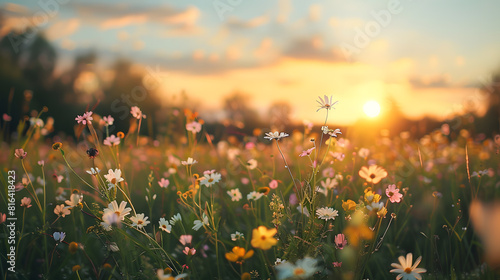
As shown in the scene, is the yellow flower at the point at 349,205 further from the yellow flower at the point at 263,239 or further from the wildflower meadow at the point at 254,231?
the yellow flower at the point at 263,239

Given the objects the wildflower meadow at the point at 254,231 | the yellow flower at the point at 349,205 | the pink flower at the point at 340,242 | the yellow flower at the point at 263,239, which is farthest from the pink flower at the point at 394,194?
the yellow flower at the point at 263,239

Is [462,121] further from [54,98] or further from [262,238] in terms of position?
[54,98]

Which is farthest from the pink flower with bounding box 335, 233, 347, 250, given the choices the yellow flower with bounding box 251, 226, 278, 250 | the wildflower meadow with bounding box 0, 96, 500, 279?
the yellow flower with bounding box 251, 226, 278, 250

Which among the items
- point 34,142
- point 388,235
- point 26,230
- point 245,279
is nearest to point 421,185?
point 388,235

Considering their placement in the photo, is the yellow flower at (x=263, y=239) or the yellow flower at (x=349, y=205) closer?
the yellow flower at (x=263, y=239)

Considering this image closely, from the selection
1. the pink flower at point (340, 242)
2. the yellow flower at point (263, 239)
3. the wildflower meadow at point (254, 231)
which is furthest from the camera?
the pink flower at point (340, 242)

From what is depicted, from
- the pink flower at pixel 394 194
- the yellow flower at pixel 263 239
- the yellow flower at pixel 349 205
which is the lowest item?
the yellow flower at pixel 349 205

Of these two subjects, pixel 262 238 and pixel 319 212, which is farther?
pixel 319 212

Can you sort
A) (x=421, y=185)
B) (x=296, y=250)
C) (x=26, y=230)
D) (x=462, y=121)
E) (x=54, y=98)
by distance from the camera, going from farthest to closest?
(x=54, y=98)
(x=462, y=121)
(x=421, y=185)
(x=26, y=230)
(x=296, y=250)

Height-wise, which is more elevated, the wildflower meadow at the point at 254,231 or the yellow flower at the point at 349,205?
the yellow flower at the point at 349,205

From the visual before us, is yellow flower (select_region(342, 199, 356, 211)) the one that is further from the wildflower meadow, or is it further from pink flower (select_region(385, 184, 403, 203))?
pink flower (select_region(385, 184, 403, 203))

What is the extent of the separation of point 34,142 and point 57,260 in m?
1.96

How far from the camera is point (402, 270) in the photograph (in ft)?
4.46

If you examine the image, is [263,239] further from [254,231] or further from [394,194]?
[394,194]
